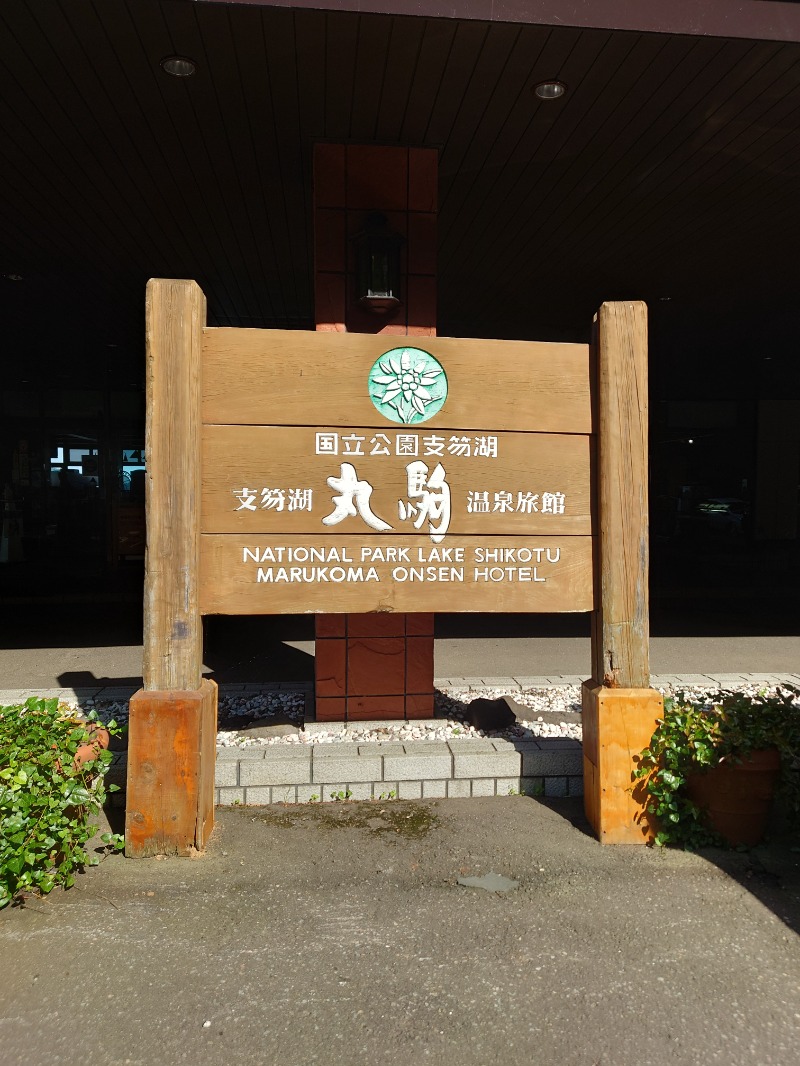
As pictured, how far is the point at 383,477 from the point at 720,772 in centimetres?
196

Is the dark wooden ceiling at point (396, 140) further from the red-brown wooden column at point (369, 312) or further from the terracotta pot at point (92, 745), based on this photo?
the terracotta pot at point (92, 745)

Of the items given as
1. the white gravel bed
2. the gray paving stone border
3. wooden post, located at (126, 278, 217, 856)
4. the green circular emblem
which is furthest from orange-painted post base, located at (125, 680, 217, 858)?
the green circular emblem

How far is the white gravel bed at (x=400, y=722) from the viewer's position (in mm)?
4633

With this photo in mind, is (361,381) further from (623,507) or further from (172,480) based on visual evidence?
(623,507)

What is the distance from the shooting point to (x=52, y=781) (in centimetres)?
298

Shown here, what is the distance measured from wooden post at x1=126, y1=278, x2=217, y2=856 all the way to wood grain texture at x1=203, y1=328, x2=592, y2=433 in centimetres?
15

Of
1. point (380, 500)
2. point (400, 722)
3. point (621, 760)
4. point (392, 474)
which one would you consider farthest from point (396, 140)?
point (621, 760)

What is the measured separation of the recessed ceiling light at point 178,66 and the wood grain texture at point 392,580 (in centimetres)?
271

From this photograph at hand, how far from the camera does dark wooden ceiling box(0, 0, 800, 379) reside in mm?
3996

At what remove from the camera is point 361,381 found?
140 inches

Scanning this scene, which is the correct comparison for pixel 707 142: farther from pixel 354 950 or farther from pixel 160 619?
pixel 354 950

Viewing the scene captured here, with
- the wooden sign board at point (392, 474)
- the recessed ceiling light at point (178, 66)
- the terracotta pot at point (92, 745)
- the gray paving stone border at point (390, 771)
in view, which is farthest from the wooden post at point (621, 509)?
the recessed ceiling light at point (178, 66)

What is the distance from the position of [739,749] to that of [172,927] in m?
2.39

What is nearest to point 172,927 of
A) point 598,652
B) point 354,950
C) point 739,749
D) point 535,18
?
point 354,950
